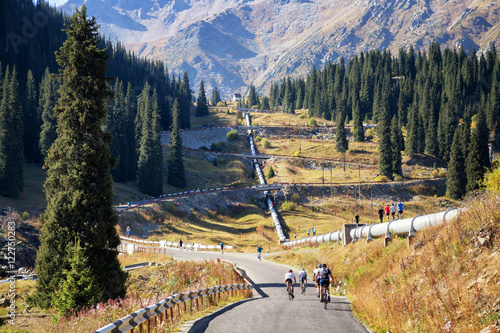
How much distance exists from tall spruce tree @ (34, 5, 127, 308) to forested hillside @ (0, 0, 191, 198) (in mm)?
1174

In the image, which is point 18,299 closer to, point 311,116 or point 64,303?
point 64,303

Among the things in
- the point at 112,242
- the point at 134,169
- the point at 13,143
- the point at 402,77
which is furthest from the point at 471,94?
the point at 112,242

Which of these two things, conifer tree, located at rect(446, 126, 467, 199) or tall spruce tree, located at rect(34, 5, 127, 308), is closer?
tall spruce tree, located at rect(34, 5, 127, 308)

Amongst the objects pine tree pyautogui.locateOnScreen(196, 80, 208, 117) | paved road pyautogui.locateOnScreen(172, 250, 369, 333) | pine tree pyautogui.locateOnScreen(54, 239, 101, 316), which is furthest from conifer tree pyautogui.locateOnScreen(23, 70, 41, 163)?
pine tree pyautogui.locateOnScreen(196, 80, 208, 117)

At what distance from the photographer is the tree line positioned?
93375 millimetres

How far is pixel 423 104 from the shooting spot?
13550cm

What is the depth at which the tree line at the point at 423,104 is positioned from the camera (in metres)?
93.4

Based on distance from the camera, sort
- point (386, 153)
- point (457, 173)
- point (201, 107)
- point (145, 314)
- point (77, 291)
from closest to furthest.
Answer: point (145, 314) < point (77, 291) < point (457, 173) < point (386, 153) < point (201, 107)

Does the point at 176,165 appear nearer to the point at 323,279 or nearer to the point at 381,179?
the point at 381,179

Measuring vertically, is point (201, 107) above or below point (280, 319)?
above

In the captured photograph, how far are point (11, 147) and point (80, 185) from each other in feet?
160

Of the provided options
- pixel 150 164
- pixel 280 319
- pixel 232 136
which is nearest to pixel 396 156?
pixel 150 164

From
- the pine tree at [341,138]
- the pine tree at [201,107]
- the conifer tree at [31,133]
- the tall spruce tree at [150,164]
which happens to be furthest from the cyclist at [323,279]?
the pine tree at [201,107]

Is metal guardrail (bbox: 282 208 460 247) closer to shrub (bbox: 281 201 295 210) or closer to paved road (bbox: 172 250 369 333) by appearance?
paved road (bbox: 172 250 369 333)
